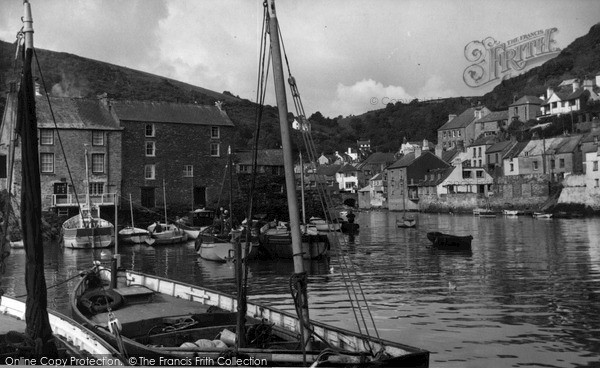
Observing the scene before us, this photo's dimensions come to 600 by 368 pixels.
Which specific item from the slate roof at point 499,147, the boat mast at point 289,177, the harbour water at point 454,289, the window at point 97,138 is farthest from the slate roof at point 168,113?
the slate roof at point 499,147

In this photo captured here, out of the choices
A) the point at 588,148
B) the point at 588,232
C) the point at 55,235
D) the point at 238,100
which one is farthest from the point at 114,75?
the point at 588,232

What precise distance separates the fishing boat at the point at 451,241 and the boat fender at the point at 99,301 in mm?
24104

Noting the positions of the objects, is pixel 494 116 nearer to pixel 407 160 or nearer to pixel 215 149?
pixel 407 160

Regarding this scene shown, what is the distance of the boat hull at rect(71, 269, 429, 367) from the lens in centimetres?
825

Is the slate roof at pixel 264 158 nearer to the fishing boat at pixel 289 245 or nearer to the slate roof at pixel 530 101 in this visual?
the fishing boat at pixel 289 245

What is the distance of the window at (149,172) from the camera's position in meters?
48.7

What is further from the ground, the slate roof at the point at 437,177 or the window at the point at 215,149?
the window at the point at 215,149

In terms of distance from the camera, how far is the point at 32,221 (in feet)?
27.9

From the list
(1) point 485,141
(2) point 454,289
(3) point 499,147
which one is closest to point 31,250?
(2) point 454,289

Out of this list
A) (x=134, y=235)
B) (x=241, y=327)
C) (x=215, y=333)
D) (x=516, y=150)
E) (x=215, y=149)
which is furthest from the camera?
(x=516, y=150)

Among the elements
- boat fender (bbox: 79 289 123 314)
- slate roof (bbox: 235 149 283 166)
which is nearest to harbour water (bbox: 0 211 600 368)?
boat fender (bbox: 79 289 123 314)

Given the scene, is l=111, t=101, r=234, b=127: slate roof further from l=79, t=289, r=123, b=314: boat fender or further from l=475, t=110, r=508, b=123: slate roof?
l=475, t=110, r=508, b=123: slate roof

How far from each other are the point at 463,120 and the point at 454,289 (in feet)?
282

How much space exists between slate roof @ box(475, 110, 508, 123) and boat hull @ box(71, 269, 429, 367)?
88.3 m
